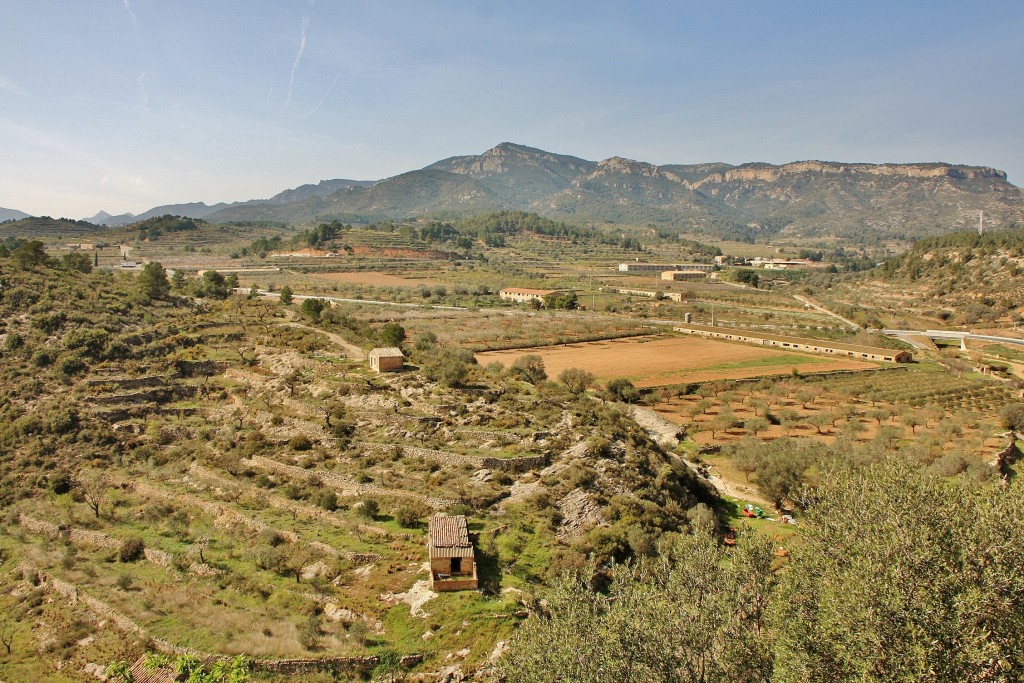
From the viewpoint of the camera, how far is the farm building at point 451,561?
54.9 feet

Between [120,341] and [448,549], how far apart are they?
100ft

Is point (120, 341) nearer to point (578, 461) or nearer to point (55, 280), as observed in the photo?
point (55, 280)

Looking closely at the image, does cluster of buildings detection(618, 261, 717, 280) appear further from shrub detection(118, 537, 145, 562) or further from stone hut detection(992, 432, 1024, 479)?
shrub detection(118, 537, 145, 562)

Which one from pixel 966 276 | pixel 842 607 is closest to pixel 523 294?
pixel 966 276

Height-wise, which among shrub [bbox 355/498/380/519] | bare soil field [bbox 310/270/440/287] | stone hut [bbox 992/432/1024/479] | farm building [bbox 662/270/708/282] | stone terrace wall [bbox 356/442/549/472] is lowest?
stone hut [bbox 992/432/1024/479]

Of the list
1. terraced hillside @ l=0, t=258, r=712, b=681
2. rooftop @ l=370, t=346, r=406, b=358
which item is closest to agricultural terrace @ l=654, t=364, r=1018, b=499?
terraced hillside @ l=0, t=258, r=712, b=681

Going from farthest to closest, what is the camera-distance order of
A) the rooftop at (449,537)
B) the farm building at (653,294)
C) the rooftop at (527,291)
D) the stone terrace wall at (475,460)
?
the farm building at (653,294) < the rooftop at (527,291) < the stone terrace wall at (475,460) < the rooftop at (449,537)

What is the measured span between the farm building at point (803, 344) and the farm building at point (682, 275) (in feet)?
191

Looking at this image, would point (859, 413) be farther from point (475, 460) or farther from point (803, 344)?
point (475, 460)

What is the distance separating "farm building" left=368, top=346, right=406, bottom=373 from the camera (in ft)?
114

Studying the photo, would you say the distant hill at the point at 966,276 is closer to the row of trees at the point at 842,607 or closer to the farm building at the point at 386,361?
the farm building at the point at 386,361

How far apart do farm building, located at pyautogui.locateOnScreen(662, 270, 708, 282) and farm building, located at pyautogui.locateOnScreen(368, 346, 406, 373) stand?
10018 centimetres

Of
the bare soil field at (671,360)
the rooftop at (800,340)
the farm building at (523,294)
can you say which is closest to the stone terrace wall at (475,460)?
the bare soil field at (671,360)

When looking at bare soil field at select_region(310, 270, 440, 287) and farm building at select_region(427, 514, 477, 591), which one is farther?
bare soil field at select_region(310, 270, 440, 287)
